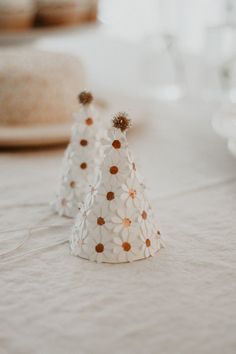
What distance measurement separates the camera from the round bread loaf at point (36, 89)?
3.36ft

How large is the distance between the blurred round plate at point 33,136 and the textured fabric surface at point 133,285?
5.5 inches

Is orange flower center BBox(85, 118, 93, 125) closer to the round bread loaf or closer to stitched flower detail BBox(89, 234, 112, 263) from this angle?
stitched flower detail BBox(89, 234, 112, 263)

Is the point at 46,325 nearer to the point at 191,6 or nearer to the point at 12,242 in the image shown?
the point at 12,242

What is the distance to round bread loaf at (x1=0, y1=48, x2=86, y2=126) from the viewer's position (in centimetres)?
103

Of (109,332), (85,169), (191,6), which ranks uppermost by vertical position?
(191,6)

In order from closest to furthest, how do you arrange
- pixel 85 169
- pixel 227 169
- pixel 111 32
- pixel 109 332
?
1. pixel 109 332
2. pixel 85 169
3. pixel 227 169
4. pixel 111 32

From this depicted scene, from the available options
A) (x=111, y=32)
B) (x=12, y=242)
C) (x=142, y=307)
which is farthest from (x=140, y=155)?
(x=111, y=32)

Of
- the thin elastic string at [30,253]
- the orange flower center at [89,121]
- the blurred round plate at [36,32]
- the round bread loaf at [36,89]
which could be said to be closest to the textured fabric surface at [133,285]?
the thin elastic string at [30,253]

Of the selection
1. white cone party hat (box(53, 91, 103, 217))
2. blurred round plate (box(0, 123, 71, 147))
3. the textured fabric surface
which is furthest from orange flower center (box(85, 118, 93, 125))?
blurred round plate (box(0, 123, 71, 147))

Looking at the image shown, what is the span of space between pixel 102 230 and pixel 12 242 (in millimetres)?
126

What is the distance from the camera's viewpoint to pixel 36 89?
1.03 metres

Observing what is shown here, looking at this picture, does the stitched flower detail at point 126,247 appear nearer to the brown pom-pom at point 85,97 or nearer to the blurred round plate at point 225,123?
the brown pom-pom at point 85,97

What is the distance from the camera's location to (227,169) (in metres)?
0.89

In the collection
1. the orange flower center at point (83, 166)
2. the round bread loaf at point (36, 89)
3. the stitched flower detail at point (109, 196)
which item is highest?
the round bread loaf at point (36, 89)
